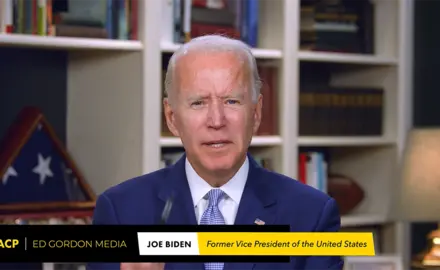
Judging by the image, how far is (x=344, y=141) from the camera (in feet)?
8.29

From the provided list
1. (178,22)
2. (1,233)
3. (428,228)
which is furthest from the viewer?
(428,228)

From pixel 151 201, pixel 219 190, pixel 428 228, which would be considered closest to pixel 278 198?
pixel 219 190

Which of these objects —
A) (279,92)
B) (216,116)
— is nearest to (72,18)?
(279,92)

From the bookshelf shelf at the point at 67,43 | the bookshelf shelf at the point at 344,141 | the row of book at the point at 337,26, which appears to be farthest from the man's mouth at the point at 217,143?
the row of book at the point at 337,26

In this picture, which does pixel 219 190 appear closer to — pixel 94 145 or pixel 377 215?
pixel 94 145

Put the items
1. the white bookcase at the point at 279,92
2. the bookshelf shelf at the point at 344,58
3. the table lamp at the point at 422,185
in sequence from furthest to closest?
the bookshelf shelf at the point at 344,58
the white bookcase at the point at 279,92
the table lamp at the point at 422,185

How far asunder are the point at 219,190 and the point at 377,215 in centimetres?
146

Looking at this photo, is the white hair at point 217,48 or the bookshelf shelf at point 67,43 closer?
the white hair at point 217,48

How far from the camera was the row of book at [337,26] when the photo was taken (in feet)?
8.24

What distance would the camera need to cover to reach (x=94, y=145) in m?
2.19

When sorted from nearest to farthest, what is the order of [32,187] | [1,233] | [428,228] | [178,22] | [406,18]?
1. [1,233]
2. [32,187]
3. [178,22]
4. [406,18]
5. [428,228]

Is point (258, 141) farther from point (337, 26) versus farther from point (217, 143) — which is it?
point (217, 143)

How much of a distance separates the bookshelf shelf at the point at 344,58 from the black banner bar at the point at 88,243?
1.20m

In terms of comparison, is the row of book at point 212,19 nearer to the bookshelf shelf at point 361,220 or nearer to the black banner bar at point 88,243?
the bookshelf shelf at point 361,220
